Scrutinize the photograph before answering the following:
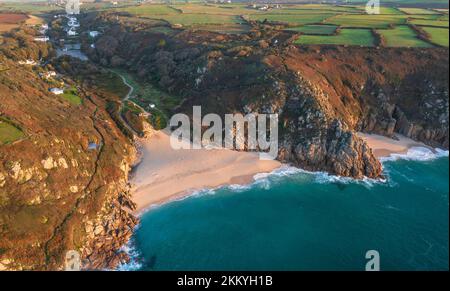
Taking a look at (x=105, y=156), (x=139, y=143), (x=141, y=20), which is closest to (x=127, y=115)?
(x=139, y=143)

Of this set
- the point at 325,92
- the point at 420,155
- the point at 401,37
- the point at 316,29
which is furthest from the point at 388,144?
the point at 316,29

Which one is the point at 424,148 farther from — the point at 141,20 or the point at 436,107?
the point at 141,20

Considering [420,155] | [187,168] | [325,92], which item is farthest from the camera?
[325,92]

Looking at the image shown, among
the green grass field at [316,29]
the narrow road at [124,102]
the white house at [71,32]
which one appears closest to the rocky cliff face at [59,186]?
the narrow road at [124,102]

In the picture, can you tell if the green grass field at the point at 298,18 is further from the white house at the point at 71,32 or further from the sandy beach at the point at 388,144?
the white house at the point at 71,32

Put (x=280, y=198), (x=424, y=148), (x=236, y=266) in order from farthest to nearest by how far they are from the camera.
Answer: (x=424, y=148) < (x=280, y=198) < (x=236, y=266)


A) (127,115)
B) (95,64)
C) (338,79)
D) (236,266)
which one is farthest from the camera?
(95,64)

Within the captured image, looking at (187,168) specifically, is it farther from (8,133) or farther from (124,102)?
(124,102)
